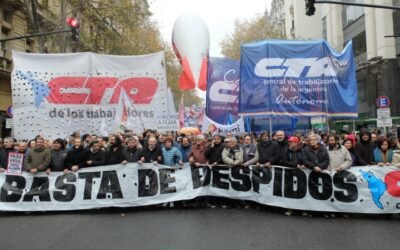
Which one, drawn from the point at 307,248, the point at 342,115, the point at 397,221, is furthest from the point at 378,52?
the point at 307,248

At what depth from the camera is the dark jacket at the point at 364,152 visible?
8.74 m

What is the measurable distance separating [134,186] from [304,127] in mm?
10351

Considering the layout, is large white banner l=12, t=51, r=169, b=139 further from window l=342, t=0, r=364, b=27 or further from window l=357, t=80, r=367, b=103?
window l=342, t=0, r=364, b=27

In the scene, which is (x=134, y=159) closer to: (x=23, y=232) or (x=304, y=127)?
(x=23, y=232)

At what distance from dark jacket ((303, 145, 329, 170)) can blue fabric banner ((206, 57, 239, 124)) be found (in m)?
6.85

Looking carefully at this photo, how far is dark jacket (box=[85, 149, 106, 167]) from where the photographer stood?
9.04m

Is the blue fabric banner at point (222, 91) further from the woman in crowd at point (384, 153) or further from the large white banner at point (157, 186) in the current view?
the woman in crowd at point (384, 153)

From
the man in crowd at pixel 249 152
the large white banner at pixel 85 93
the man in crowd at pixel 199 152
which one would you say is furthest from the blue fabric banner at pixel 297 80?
the man in crowd at pixel 199 152

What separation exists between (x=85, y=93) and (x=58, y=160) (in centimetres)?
195

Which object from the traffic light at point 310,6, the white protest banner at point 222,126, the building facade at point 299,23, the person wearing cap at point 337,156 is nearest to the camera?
the person wearing cap at point 337,156

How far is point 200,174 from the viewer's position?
898 cm

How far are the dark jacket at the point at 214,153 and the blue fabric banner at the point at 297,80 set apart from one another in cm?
331

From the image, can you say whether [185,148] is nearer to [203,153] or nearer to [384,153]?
[203,153]

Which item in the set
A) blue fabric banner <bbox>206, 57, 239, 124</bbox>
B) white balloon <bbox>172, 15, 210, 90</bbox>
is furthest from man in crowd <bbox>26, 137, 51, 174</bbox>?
white balloon <bbox>172, 15, 210, 90</bbox>
